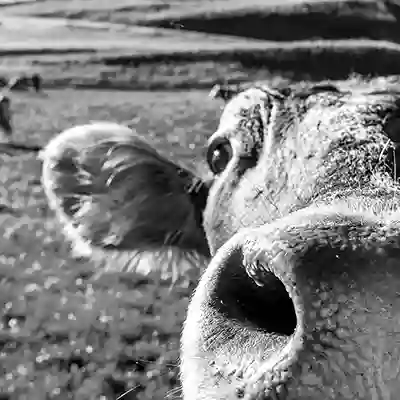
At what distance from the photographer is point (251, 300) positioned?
0.93 meters

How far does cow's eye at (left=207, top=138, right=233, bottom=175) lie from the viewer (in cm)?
163

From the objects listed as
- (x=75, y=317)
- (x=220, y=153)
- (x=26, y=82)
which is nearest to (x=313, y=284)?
(x=220, y=153)

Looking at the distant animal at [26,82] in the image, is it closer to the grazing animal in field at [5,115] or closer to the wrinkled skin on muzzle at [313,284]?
the grazing animal in field at [5,115]

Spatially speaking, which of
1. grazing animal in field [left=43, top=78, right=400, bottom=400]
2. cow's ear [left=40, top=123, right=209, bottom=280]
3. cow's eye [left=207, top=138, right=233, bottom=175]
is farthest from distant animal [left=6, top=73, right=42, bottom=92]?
cow's eye [left=207, top=138, right=233, bottom=175]

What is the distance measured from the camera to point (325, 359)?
73cm

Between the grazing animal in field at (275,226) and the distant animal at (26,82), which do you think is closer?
the grazing animal in field at (275,226)

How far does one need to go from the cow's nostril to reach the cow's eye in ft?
2.29

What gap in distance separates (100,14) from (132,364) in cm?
258

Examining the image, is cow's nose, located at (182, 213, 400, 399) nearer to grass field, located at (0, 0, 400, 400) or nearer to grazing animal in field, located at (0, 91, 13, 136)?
grass field, located at (0, 0, 400, 400)

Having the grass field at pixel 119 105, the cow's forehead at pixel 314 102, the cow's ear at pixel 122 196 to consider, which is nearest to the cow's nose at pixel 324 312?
the cow's forehead at pixel 314 102

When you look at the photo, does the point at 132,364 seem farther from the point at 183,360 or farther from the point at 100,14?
the point at 100,14

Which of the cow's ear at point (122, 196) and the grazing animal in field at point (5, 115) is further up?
the cow's ear at point (122, 196)

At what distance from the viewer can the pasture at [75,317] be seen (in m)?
2.41

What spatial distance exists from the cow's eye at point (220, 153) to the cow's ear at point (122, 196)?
126 millimetres
